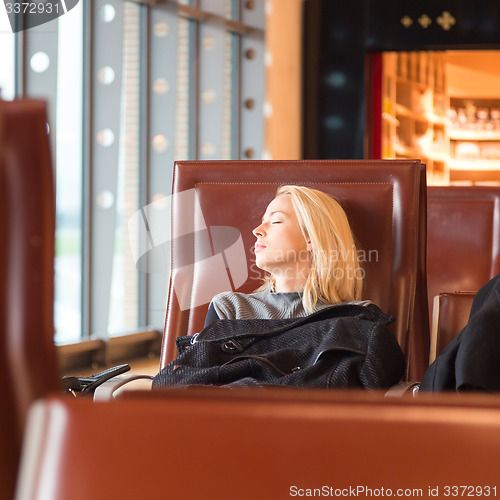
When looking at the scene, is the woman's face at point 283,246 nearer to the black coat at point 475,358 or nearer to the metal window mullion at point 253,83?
the black coat at point 475,358

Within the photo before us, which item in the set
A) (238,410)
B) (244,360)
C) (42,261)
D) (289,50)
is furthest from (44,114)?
(289,50)

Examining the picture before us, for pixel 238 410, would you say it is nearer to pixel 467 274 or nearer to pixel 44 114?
pixel 44 114

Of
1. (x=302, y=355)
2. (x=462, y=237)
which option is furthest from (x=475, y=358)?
(x=462, y=237)

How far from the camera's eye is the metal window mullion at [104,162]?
4473 mm

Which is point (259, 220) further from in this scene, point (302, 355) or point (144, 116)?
point (144, 116)

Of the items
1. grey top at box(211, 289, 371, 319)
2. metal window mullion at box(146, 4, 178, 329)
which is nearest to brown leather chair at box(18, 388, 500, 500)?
grey top at box(211, 289, 371, 319)

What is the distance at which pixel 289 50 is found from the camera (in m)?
6.30

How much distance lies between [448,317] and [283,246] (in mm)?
409

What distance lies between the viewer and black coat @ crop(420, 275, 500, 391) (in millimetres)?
1113

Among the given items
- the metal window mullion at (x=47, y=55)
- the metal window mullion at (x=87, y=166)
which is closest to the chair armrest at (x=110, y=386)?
the metal window mullion at (x=47, y=55)

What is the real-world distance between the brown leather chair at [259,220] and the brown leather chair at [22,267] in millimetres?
1485

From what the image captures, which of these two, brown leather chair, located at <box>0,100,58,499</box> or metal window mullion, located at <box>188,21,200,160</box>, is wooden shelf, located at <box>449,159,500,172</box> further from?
brown leather chair, located at <box>0,100,58,499</box>

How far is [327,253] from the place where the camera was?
1.86 m

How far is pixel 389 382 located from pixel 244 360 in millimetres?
285
